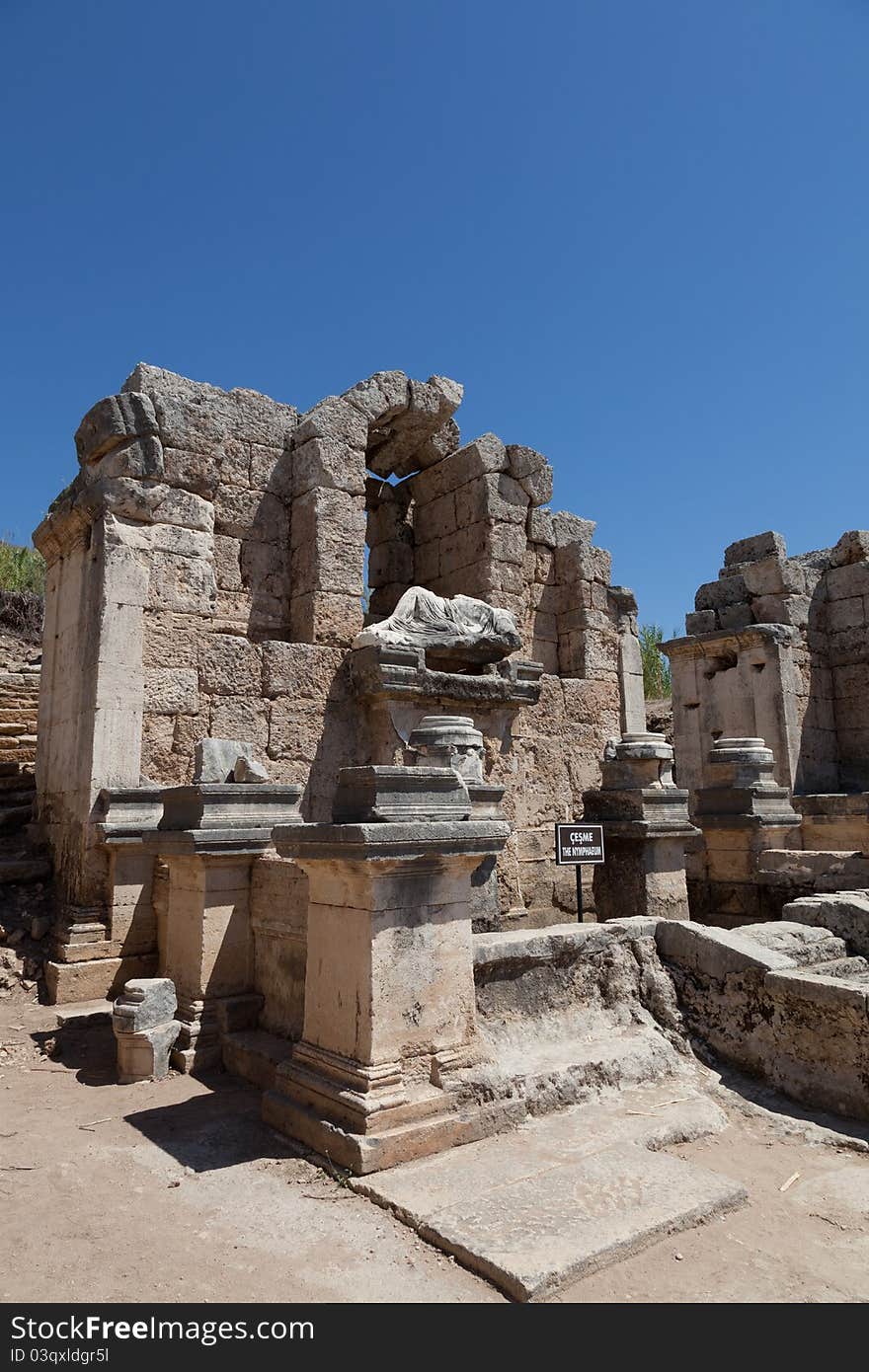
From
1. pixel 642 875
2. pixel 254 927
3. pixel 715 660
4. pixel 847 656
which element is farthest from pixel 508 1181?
pixel 847 656

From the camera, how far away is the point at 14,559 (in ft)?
72.5

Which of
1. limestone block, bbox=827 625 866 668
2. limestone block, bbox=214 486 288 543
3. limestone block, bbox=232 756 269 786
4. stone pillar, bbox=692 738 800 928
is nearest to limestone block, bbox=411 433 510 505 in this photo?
limestone block, bbox=214 486 288 543

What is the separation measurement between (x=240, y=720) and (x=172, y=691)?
59 centimetres

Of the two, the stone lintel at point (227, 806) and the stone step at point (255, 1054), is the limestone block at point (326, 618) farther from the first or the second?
the stone step at point (255, 1054)

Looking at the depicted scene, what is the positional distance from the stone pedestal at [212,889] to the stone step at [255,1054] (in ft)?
0.39

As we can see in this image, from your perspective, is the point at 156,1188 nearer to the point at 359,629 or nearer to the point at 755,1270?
the point at 755,1270

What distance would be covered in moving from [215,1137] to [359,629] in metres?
4.72

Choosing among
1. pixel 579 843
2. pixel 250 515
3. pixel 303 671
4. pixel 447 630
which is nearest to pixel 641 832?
pixel 579 843

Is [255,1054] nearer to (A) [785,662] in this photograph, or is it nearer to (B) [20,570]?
(A) [785,662]

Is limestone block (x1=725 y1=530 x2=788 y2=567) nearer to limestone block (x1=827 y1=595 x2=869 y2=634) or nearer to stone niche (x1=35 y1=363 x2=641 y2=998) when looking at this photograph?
limestone block (x1=827 y1=595 x2=869 y2=634)

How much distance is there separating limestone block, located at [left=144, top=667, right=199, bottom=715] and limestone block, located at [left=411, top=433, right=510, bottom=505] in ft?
12.4

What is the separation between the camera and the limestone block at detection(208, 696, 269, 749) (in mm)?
7000

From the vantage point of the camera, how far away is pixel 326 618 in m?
7.71

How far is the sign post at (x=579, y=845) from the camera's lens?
595 centimetres
